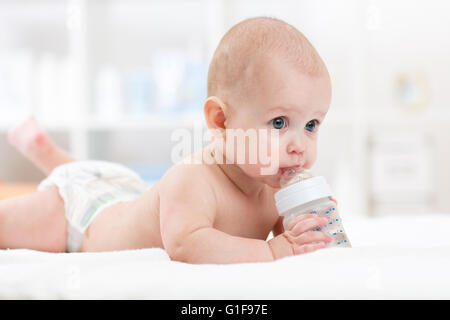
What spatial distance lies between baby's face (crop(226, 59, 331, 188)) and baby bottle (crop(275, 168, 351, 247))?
45mm

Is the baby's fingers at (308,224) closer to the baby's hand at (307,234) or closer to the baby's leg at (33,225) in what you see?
the baby's hand at (307,234)

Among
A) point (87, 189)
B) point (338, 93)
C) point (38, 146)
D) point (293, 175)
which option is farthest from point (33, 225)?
point (338, 93)

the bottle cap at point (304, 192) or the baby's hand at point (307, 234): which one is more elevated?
the bottle cap at point (304, 192)

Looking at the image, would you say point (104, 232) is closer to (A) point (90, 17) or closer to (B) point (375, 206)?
(B) point (375, 206)

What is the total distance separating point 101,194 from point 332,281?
1.92ft

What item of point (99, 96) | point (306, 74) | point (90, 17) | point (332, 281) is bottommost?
point (332, 281)

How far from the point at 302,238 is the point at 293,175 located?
0.11m

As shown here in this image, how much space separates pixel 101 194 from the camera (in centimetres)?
98

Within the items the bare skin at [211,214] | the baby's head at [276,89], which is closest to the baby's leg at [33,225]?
the bare skin at [211,214]

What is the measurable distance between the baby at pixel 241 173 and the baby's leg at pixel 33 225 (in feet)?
0.25

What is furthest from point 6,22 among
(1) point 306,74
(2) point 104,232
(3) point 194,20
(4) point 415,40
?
(1) point 306,74

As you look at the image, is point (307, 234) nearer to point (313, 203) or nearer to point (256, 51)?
point (313, 203)

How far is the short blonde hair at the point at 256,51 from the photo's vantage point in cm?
73

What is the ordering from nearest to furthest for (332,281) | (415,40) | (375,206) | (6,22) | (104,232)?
(332,281) < (104,232) < (375,206) < (415,40) < (6,22)
